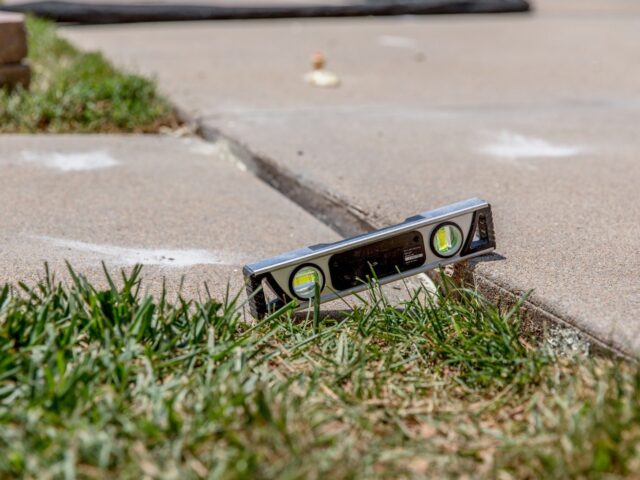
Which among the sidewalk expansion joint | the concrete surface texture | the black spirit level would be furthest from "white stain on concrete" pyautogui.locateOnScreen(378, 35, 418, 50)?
the black spirit level

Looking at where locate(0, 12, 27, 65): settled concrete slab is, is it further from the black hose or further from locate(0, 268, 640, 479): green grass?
the black hose

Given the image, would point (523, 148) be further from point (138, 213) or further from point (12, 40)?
point (12, 40)

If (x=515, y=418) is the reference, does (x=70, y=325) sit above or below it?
above

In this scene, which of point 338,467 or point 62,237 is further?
point 62,237

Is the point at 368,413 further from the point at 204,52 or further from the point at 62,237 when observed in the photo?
the point at 204,52

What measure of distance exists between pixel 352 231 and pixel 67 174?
1.36 meters

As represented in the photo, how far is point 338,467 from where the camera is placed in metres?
1.96

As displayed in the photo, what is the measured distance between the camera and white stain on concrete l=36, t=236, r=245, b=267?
337cm

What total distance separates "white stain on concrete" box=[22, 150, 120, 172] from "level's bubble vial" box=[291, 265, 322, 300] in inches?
72.1

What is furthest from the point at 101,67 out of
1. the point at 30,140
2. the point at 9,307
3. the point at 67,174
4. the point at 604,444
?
the point at 604,444

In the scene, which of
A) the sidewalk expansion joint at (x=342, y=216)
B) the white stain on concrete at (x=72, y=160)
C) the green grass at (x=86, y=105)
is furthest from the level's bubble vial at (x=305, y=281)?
the green grass at (x=86, y=105)

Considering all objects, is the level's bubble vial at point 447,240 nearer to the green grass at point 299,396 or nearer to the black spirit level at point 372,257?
the black spirit level at point 372,257

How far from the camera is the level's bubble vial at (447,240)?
3.06m

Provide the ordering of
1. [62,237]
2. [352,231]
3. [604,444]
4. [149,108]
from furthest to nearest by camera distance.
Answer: [149,108]
[352,231]
[62,237]
[604,444]
